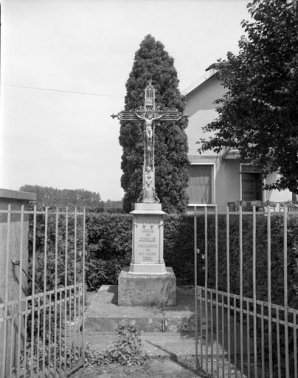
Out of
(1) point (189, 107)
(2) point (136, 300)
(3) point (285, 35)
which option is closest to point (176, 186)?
(1) point (189, 107)

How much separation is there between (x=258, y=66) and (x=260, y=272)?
376 centimetres

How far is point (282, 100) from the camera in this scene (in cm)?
622

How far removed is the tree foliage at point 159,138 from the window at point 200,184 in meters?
2.12

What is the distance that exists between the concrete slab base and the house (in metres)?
8.78

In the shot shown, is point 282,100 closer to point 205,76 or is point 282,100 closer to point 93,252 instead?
point 93,252

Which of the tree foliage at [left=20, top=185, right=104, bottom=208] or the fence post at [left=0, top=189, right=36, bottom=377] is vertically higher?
the tree foliage at [left=20, top=185, right=104, bottom=208]

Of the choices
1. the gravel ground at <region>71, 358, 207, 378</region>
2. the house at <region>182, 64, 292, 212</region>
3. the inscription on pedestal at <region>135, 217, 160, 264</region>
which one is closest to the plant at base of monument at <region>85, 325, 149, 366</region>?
the gravel ground at <region>71, 358, 207, 378</region>

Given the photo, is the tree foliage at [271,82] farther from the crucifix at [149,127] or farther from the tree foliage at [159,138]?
the tree foliage at [159,138]

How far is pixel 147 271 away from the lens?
7246 mm

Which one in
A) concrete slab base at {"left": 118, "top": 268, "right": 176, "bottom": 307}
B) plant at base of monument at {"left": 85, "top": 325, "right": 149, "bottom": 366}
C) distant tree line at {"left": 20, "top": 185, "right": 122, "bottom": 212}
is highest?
distant tree line at {"left": 20, "top": 185, "right": 122, "bottom": 212}

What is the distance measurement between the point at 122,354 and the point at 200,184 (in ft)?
37.9

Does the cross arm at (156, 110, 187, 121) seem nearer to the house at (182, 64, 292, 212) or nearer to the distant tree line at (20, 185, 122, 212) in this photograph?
the house at (182, 64, 292, 212)

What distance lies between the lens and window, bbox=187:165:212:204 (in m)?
15.6

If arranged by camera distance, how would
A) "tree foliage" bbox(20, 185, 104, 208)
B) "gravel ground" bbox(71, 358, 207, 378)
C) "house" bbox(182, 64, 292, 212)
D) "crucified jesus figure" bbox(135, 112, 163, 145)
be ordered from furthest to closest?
"tree foliage" bbox(20, 185, 104, 208), "house" bbox(182, 64, 292, 212), "crucified jesus figure" bbox(135, 112, 163, 145), "gravel ground" bbox(71, 358, 207, 378)
